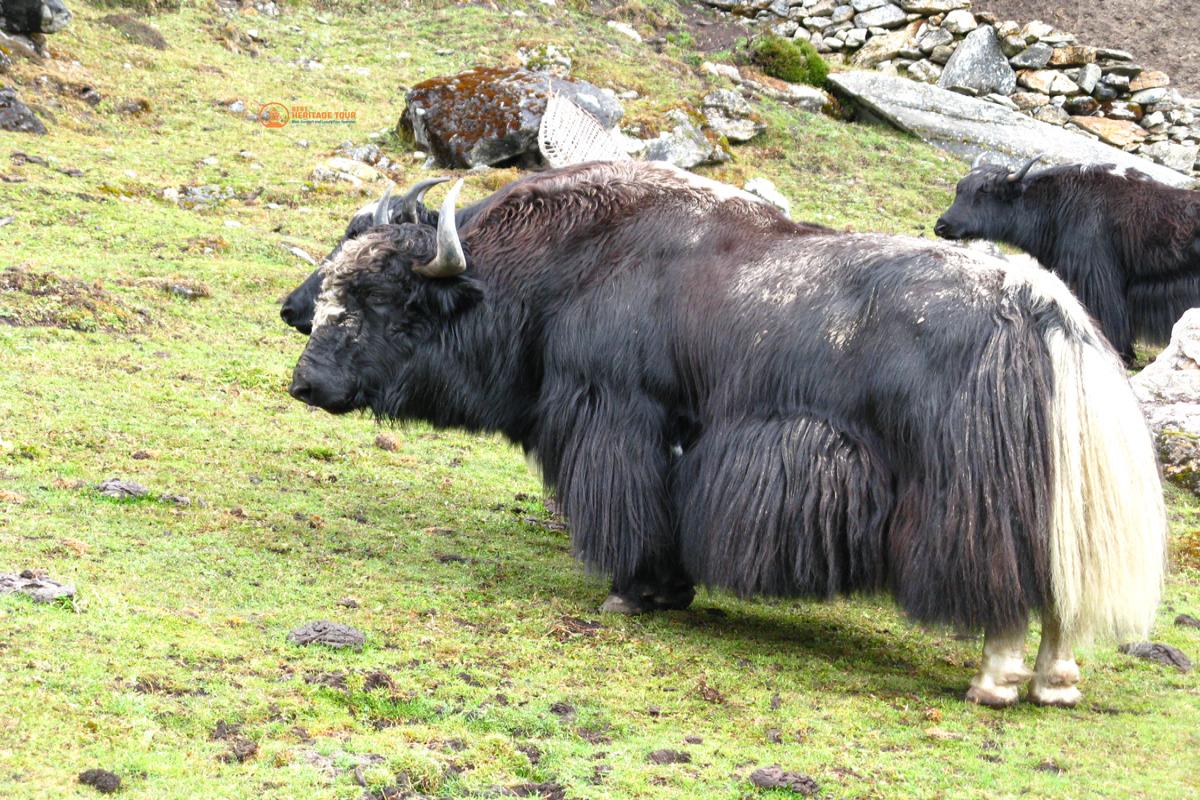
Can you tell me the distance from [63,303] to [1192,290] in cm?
758

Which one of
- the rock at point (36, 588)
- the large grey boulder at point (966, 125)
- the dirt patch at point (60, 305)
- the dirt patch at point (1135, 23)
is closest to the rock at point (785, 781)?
the rock at point (36, 588)

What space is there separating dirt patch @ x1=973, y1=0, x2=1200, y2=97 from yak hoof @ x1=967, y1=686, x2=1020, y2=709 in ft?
52.5

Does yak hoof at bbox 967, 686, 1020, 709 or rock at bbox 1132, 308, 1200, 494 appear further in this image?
rock at bbox 1132, 308, 1200, 494

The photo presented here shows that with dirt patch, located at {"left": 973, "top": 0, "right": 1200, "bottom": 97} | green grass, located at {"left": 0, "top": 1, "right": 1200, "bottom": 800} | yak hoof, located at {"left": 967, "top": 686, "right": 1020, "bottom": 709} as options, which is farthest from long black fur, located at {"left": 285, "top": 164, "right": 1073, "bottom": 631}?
dirt patch, located at {"left": 973, "top": 0, "right": 1200, "bottom": 97}

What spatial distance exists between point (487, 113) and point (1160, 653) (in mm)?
8002

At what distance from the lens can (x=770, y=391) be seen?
13.3 feet

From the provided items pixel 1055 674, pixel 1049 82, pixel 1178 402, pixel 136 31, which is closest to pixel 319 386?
pixel 1055 674

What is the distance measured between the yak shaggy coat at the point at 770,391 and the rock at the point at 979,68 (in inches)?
517

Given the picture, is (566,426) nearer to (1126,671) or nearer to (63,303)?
(1126,671)

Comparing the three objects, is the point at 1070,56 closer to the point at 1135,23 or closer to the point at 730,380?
the point at 1135,23

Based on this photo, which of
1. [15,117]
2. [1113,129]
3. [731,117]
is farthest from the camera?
[1113,129]

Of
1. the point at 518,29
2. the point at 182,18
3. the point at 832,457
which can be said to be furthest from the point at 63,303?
the point at 518,29

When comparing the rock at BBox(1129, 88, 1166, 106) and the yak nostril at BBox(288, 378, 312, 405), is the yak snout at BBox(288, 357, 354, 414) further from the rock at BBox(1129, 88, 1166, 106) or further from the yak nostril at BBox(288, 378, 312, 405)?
the rock at BBox(1129, 88, 1166, 106)

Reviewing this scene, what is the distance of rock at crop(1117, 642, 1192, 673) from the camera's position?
4242mm
